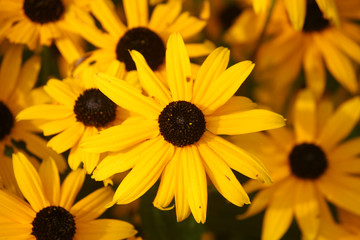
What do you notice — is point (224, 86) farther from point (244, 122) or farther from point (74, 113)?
point (74, 113)

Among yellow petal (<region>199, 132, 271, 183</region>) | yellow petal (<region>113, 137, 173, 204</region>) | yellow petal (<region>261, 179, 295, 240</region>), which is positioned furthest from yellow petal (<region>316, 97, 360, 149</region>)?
yellow petal (<region>113, 137, 173, 204</region>)

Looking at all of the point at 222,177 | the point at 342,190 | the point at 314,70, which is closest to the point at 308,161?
the point at 342,190

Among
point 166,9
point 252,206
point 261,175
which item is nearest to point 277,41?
point 166,9

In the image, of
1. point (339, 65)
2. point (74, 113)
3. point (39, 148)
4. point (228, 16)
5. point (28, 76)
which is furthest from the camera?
point (228, 16)

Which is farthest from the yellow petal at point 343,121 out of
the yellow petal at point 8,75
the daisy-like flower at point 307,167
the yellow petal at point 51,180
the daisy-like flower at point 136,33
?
the yellow petal at point 8,75

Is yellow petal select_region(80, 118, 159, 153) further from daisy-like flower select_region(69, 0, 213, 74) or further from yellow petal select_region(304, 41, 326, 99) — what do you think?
yellow petal select_region(304, 41, 326, 99)

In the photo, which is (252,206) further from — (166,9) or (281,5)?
(281,5)

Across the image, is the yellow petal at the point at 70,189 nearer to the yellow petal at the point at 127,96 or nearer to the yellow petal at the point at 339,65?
the yellow petal at the point at 127,96
